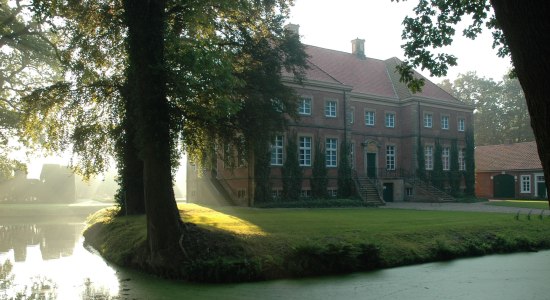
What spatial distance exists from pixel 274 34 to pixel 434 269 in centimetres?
1298

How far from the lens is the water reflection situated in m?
9.95

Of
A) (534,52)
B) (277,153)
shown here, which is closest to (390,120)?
(277,153)

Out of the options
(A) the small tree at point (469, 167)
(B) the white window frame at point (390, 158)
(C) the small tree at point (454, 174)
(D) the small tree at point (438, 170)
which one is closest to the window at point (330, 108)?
(B) the white window frame at point (390, 158)

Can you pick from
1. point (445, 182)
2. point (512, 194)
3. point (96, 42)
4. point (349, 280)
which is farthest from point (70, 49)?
point (512, 194)

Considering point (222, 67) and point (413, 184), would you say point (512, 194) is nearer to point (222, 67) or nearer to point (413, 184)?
point (413, 184)

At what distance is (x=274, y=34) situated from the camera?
21.9 metres

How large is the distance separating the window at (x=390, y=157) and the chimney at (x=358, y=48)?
29.4 ft

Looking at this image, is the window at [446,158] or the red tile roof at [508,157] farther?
the red tile roof at [508,157]

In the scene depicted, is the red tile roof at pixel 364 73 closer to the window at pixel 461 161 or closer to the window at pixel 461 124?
the window at pixel 461 124

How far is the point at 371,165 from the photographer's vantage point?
37.8 m

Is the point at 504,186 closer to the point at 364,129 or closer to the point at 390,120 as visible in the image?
the point at 390,120

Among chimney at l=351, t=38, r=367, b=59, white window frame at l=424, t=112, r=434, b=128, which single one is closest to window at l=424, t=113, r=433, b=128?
white window frame at l=424, t=112, r=434, b=128

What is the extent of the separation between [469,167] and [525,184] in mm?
6517

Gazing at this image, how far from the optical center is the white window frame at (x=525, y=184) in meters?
44.4
